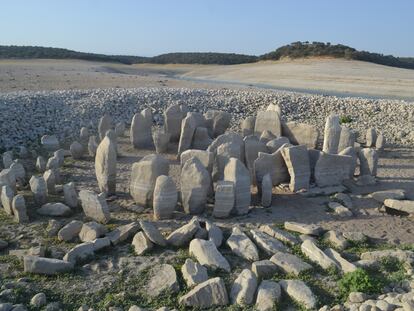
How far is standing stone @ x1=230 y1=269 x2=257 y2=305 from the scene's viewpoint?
701 centimetres

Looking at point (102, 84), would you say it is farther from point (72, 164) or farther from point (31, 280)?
point (31, 280)

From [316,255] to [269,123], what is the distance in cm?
808

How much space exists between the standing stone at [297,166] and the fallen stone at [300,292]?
15.0ft

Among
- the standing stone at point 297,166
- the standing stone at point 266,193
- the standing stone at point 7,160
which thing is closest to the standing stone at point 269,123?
the standing stone at point 297,166

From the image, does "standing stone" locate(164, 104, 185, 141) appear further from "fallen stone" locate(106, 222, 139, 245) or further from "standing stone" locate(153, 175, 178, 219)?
"fallen stone" locate(106, 222, 139, 245)

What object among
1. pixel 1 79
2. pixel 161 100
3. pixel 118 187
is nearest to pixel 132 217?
pixel 118 187

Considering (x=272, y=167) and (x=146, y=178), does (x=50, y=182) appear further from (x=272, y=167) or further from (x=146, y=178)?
(x=272, y=167)

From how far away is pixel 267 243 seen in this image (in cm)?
859

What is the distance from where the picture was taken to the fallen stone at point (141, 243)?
8.43 metres

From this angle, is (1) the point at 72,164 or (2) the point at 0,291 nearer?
(2) the point at 0,291

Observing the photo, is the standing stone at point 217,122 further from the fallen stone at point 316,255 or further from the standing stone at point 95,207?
the fallen stone at point 316,255

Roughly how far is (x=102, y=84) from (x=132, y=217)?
23225 millimetres

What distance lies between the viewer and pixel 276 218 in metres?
10.1

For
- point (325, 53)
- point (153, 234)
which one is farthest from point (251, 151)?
point (325, 53)
